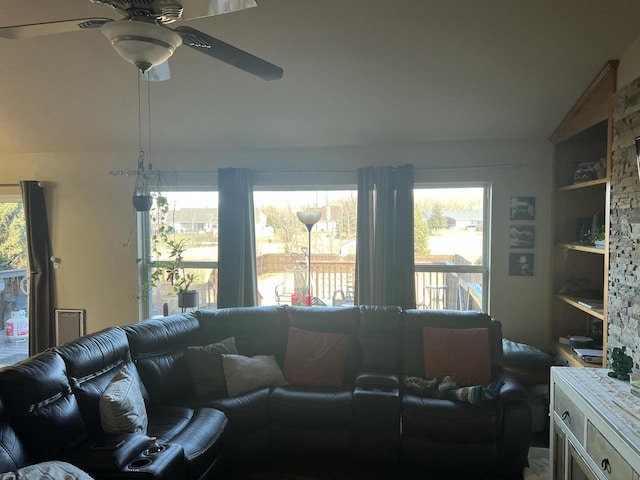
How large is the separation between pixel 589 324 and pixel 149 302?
4.23 meters

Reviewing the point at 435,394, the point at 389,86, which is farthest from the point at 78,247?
the point at 435,394

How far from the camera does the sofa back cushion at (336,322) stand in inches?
130

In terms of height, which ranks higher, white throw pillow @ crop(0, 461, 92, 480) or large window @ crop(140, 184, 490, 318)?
large window @ crop(140, 184, 490, 318)

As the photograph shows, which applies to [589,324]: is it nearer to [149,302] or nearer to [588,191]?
[588,191]

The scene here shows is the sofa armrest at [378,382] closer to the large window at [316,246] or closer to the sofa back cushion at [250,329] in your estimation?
the sofa back cushion at [250,329]

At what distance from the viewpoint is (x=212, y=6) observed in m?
1.51

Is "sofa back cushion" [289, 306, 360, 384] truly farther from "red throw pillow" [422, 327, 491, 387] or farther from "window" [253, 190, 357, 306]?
"window" [253, 190, 357, 306]

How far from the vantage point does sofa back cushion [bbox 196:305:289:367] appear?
3.38 m

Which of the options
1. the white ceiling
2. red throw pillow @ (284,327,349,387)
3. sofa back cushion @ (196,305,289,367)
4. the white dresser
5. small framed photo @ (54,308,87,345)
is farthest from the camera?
small framed photo @ (54,308,87,345)

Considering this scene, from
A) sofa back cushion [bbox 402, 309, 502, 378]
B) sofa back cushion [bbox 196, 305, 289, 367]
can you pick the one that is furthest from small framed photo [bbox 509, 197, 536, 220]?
sofa back cushion [bbox 196, 305, 289, 367]

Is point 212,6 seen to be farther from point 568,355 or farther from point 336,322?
point 568,355

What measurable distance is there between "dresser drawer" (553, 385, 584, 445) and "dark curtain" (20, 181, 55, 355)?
4.65 meters

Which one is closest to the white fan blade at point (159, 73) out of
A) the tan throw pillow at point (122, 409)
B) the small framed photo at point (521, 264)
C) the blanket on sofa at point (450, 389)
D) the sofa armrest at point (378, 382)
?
the tan throw pillow at point (122, 409)

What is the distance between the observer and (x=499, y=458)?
8.55 ft
